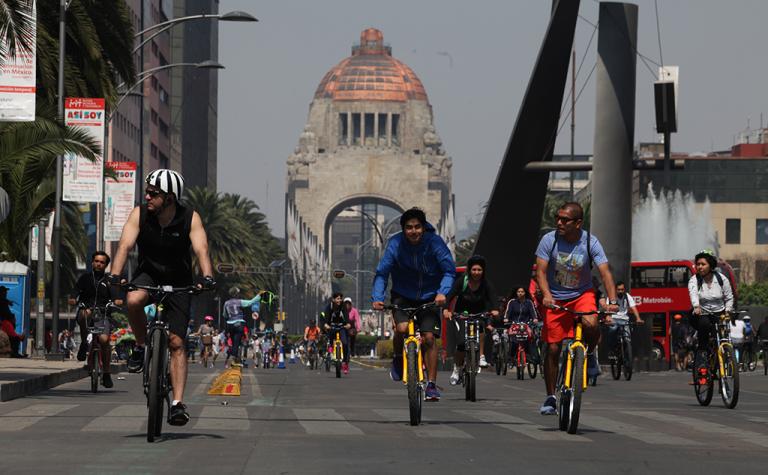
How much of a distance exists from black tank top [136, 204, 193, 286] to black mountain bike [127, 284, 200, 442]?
0.49 ft

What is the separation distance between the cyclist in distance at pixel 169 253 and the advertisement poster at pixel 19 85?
10.3 metres

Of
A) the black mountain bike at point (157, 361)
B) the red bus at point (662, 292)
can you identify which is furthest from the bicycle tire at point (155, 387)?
the red bus at point (662, 292)

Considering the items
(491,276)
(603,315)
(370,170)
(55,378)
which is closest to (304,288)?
(370,170)

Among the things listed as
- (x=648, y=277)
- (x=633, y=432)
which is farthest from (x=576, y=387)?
(x=648, y=277)

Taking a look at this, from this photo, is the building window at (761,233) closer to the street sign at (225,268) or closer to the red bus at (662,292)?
the street sign at (225,268)

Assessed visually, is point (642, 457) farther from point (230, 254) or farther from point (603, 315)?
point (230, 254)

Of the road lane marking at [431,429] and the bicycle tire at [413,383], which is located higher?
the bicycle tire at [413,383]

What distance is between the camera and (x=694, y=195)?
122 metres

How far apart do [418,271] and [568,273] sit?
1448mm

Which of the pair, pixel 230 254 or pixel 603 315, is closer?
pixel 603 315

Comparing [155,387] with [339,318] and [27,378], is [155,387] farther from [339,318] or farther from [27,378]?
[339,318]

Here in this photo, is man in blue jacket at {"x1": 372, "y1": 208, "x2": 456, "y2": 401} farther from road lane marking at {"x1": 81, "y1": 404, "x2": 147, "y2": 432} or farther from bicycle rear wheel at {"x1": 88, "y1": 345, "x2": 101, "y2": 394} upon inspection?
bicycle rear wheel at {"x1": 88, "y1": 345, "x2": 101, "y2": 394}

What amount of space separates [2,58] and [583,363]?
11.5 m

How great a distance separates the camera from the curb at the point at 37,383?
17.3 m
